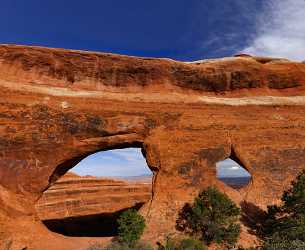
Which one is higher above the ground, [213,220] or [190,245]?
[213,220]

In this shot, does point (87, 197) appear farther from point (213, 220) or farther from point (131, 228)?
point (213, 220)

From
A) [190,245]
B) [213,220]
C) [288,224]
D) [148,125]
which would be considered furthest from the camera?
[148,125]

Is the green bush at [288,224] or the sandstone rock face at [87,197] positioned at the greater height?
the green bush at [288,224]

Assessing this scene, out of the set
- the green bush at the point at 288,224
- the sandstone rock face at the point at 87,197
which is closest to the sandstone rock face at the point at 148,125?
the green bush at the point at 288,224

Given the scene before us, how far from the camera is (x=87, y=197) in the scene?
126 feet

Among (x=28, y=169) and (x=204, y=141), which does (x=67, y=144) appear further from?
(x=204, y=141)

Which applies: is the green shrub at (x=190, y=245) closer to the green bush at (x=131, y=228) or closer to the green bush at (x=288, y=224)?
the green bush at (x=131, y=228)

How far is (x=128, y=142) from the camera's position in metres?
20.5

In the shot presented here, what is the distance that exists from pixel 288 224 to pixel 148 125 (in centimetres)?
889

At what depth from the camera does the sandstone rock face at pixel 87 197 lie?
116 ft

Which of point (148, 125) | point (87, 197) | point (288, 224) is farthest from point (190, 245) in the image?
point (87, 197)

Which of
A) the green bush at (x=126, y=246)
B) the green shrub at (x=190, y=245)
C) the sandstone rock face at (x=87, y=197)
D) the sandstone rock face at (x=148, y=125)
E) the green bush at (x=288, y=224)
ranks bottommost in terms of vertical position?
the sandstone rock face at (x=87, y=197)

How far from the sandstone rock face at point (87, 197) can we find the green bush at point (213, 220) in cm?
1997

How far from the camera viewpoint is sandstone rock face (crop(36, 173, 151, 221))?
116 ft
